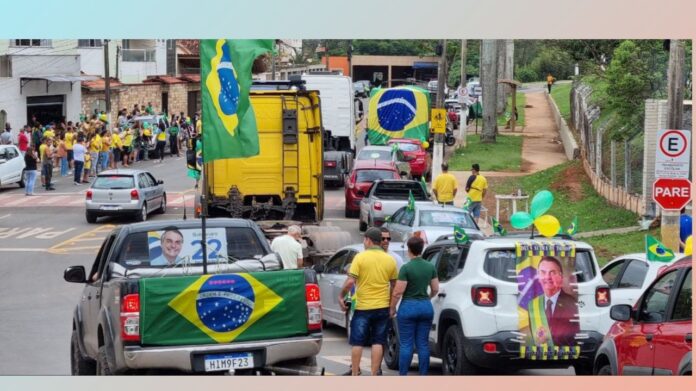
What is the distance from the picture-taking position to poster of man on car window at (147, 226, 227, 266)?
11.5 m

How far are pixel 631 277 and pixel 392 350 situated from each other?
132 inches

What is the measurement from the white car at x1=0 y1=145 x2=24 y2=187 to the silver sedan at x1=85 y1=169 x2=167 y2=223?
7.74 metres

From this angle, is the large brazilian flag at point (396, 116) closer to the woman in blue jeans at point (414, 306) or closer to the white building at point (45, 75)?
the white building at point (45, 75)

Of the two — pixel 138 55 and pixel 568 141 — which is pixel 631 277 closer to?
pixel 568 141

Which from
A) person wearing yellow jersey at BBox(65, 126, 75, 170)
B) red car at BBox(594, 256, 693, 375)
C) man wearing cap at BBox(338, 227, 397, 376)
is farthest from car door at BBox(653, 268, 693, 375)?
person wearing yellow jersey at BBox(65, 126, 75, 170)

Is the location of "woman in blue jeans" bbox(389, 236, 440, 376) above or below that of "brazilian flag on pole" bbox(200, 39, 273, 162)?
below

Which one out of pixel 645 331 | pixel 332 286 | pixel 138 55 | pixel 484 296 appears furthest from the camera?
pixel 138 55

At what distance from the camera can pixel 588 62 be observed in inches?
1734

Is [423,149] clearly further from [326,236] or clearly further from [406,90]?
[326,236]

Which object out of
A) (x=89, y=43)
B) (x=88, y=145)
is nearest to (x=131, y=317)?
(x=88, y=145)

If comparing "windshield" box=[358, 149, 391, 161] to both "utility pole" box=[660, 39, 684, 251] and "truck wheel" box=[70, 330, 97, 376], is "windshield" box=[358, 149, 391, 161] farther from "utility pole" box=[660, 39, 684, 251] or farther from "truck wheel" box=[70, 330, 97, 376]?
"truck wheel" box=[70, 330, 97, 376]

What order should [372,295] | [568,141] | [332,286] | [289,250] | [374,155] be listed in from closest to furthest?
[372,295] < [289,250] < [332,286] < [374,155] < [568,141]

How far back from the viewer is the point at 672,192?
17.5 metres

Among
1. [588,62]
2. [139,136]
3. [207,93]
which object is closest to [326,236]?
[207,93]
